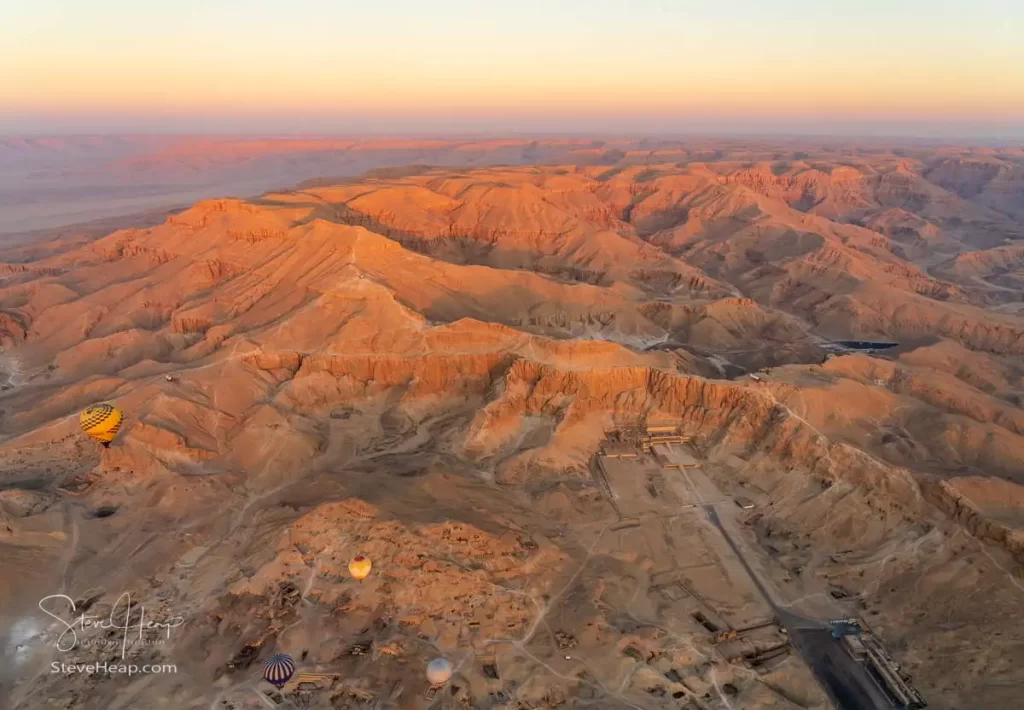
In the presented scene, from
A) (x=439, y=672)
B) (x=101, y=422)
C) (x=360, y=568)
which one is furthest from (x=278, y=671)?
(x=101, y=422)

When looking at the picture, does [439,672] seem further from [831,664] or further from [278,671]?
[831,664]

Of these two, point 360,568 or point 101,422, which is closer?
point 360,568

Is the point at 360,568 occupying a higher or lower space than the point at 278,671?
higher

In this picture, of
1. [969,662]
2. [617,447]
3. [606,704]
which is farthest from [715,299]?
[606,704]

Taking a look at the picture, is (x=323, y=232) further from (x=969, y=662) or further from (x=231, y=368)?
(x=969, y=662)
